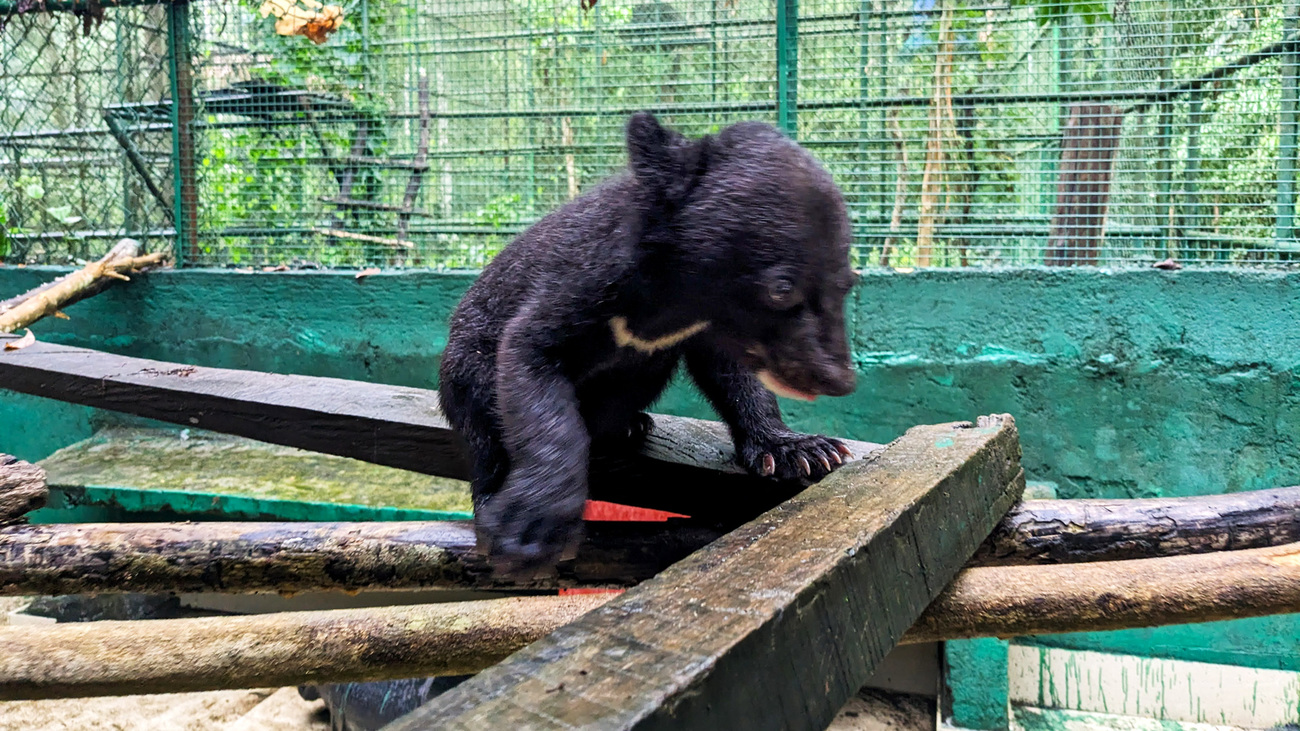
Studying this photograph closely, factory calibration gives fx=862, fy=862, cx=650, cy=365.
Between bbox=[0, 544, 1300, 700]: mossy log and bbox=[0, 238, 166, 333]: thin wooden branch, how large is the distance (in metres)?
3.62

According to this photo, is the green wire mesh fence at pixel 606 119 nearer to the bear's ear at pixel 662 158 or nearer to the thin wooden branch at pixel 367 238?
the thin wooden branch at pixel 367 238

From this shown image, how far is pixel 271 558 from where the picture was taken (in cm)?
198

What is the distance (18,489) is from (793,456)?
1.96 metres

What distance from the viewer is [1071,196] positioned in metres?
5.36

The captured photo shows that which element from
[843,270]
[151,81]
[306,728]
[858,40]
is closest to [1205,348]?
[858,40]

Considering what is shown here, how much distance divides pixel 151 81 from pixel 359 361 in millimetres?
2958

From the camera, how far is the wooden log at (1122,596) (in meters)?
1.75

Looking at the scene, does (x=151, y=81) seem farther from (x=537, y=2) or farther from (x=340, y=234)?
(x=537, y=2)

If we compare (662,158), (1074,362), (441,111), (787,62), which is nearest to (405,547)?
(662,158)

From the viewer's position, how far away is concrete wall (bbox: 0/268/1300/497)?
471 centimetres

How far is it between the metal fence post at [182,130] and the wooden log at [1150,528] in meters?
6.38

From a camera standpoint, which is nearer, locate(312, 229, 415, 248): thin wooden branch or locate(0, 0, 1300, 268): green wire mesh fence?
locate(0, 0, 1300, 268): green wire mesh fence

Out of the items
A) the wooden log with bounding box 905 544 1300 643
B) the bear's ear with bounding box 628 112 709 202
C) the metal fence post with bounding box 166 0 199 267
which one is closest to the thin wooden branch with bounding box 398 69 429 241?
the metal fence post with bounding box 166 0 199 267

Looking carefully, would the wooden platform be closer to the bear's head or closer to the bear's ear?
the bear's head
